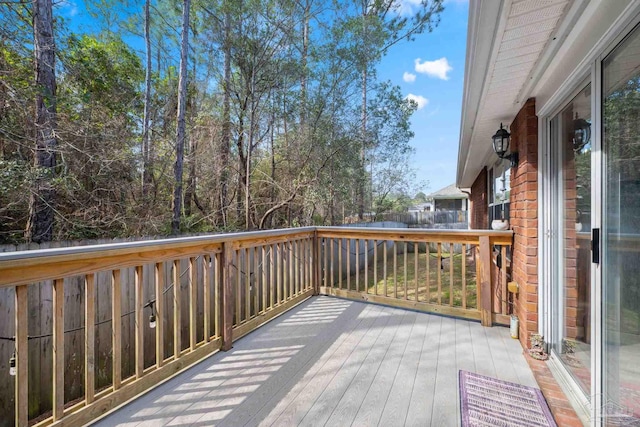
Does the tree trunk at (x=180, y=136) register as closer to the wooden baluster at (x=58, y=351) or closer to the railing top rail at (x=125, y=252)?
the railing top rail at (x=125, y=252)

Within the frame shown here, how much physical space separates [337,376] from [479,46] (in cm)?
243

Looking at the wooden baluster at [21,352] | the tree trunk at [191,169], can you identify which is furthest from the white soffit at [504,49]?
the tree trunk at [191,169]

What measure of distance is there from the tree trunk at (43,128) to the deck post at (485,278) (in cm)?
528

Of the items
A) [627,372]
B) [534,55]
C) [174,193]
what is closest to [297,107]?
[174,193]

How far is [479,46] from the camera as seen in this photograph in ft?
5.54

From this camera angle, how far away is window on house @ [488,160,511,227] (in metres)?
4.23

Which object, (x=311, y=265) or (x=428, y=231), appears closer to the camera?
(x=428, y=231)

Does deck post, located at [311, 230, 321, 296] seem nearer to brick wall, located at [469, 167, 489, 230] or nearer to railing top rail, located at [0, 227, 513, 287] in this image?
railing top rail, located at [0, 227, 513, 287]

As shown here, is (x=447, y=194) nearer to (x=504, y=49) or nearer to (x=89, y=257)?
(x=504, y=49)

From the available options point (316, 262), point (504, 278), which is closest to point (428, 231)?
point (504, 278)

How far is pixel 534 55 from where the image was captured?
71.1 inches

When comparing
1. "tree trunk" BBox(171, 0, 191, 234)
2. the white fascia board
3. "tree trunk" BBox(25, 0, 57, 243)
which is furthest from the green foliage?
the white fascia board

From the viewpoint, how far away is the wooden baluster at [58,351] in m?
1.51

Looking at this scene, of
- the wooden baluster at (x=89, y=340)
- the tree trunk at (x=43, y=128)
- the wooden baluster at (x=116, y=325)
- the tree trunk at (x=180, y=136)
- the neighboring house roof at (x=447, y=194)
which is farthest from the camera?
the neighboring house roof at (x=447, y=194)
